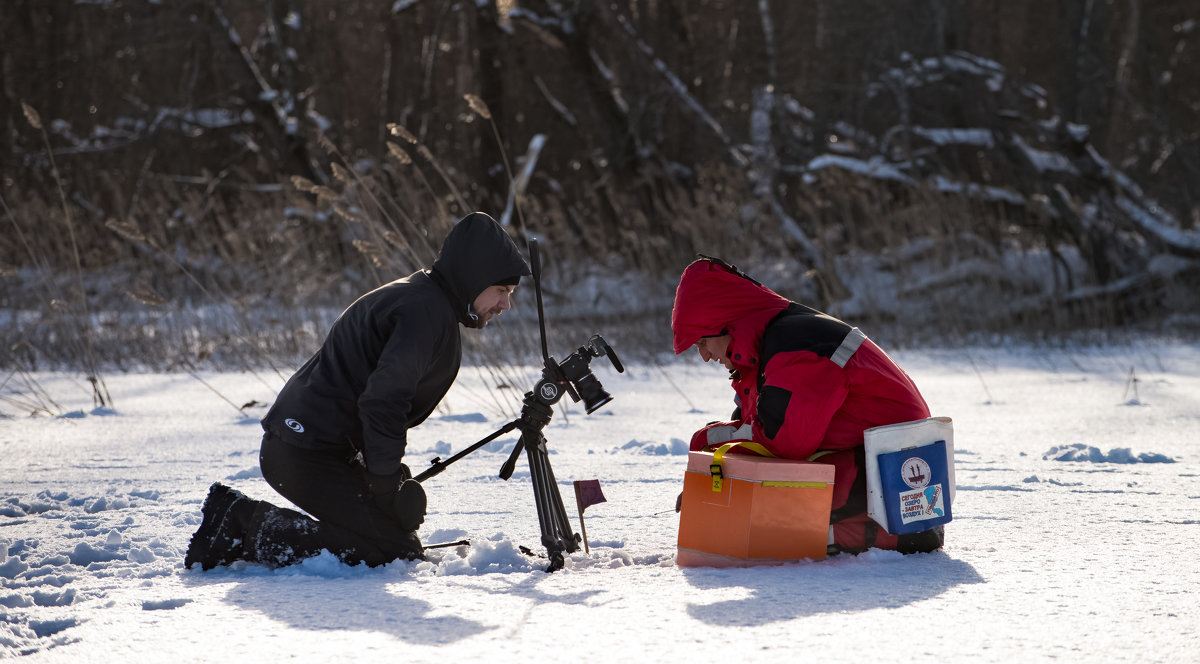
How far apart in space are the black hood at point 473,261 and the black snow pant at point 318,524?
0.60 meters

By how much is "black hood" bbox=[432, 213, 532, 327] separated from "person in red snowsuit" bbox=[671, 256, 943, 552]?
1.68 ft

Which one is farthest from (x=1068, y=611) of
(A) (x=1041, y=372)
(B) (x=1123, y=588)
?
(A) (x=1041, y=372)

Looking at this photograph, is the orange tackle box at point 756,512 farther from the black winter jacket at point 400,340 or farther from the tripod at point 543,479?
the black winter jacket at point 400,340

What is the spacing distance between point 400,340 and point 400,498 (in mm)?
423

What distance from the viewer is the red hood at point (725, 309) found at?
2.85 m

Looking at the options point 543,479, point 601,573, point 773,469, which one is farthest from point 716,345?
point 601,573

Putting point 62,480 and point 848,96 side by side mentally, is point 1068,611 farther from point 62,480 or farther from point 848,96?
point 848,96

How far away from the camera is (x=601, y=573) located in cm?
267

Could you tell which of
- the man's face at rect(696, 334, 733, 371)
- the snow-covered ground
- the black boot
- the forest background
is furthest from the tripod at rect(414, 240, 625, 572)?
the forest background

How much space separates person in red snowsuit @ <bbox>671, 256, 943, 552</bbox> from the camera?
2652mm

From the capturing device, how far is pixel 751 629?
2.07 meters

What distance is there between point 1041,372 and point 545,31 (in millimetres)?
6613

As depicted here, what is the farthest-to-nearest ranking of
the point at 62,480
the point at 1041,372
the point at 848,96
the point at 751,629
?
the point at 848,96
the point at 1041,372
the point at 62,480
the point at 751,629

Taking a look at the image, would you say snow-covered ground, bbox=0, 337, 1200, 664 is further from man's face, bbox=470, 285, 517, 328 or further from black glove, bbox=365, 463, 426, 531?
man's face, bbox=470, 285, 517, 328
